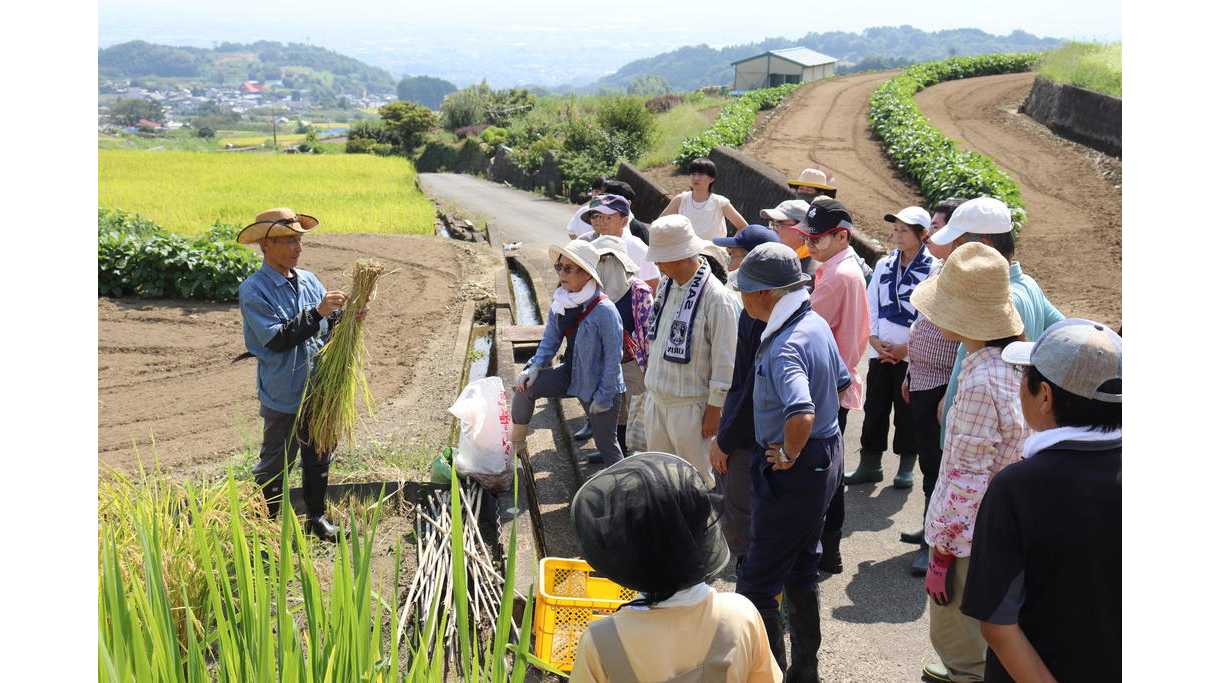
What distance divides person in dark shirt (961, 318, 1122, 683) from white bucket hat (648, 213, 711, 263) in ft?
7.20

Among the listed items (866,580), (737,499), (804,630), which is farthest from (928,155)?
(804,630)

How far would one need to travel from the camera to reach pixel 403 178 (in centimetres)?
3122

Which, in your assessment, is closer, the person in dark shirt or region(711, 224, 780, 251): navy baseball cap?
the person in dark shirt

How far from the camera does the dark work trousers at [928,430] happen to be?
4.64 metres

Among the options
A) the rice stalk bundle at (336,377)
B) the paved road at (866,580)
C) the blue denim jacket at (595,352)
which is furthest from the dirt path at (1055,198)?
the rice stalk bundle at (336,377)

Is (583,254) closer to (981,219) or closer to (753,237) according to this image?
(753,237)

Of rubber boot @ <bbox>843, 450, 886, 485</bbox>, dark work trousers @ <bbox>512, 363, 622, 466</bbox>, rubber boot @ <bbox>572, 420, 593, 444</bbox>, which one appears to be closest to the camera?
dark work trousers @ <bbox>512, 363, 622, 466</bbox>

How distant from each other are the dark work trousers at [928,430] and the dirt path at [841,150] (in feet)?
24.2

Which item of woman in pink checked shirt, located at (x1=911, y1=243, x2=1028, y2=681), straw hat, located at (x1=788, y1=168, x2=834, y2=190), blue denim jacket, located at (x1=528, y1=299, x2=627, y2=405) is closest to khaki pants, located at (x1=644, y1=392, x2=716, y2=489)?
blue denim jacket, located at (x1=528, y1=299, x2=627, y2=405)

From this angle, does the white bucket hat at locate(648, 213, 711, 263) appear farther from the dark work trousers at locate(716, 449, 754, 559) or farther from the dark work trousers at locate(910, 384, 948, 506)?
the dark work trousers at locate(910, 384, 948, 506)

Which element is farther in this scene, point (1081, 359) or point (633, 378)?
point (633, 378)

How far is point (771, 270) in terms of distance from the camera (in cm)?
359

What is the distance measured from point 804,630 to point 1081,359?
1.81m

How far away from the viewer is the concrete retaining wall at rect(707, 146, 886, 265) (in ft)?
42.8
